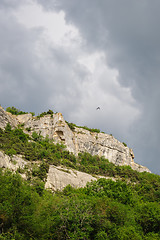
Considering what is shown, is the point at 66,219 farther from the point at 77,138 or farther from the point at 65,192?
the point at 77,138

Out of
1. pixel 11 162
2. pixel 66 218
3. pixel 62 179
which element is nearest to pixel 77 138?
pixel 62 179

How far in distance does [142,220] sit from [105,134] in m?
75.1

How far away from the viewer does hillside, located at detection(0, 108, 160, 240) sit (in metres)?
22.6

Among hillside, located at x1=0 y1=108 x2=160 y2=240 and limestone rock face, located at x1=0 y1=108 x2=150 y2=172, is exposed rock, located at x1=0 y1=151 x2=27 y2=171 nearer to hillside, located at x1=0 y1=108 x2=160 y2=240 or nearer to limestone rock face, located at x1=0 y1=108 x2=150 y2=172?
hillside, located at x1=0 y1=108 x2=160 y2=240

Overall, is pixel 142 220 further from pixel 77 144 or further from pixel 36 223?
pixel 77 144

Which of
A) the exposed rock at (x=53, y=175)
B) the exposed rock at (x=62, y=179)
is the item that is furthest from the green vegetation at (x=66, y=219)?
the exposed rock at (x=62, y=179)

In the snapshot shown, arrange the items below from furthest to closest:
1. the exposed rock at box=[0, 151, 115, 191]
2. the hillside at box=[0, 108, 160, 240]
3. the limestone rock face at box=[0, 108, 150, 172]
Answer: the limestone rock face at box=[0, 108, 150, 172] < the exposed rock at box=[0, 151, 115, 191] < the hillside at box=[0, 108, 160, 240]

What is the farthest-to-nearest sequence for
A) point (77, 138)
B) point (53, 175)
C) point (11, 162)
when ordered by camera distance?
point (77, 138) < point (53, 175) < point (11, 162)

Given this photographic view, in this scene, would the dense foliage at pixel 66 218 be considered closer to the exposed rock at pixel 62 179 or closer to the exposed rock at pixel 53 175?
the exposed rock at pixel 53 175

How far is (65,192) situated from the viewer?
44.2m

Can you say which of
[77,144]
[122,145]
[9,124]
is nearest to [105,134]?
[122,145]

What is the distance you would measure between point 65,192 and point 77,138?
157 feet

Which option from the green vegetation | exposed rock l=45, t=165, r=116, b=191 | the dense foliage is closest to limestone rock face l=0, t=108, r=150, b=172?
exposed rock l=45, t=165, r=116, b=191

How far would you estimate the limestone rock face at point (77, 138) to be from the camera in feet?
280
